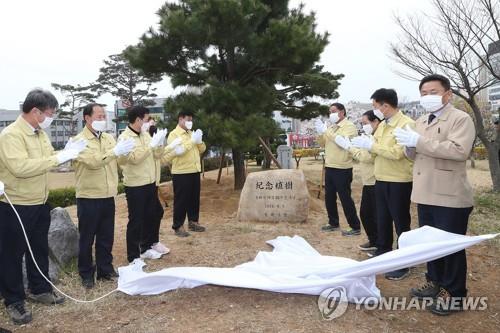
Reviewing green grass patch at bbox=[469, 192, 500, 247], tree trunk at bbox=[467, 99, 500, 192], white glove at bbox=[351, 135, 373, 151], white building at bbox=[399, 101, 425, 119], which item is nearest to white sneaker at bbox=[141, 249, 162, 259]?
white glove at bbox=[351, 135, 373, 151]

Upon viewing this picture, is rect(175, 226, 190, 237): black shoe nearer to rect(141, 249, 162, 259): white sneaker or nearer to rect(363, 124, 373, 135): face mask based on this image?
rect(141, 249, 162, 259): white sneaker

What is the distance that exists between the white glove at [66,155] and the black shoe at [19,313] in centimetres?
102

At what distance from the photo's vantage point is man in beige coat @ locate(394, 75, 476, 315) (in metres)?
2.63

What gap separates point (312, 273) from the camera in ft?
9.65

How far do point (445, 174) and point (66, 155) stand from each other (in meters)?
2.61

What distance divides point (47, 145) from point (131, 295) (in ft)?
4.17

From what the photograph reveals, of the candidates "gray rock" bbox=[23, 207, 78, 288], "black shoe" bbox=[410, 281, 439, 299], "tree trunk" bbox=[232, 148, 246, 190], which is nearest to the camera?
"black shoe" bbox=[410, 281, 439, 299]

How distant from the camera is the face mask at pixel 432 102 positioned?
2748 millimetres

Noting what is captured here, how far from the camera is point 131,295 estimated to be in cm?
305

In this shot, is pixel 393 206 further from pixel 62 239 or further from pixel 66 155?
pixel 62 239

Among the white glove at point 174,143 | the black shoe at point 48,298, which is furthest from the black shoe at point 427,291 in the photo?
the white glove at point 174,143

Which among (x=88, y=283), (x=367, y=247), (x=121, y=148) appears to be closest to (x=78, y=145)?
(x=121, y=148)

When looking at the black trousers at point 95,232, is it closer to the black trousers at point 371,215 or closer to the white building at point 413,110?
the black trousers at point 371,215

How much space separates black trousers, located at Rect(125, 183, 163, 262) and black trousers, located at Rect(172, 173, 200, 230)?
2.29 ft
